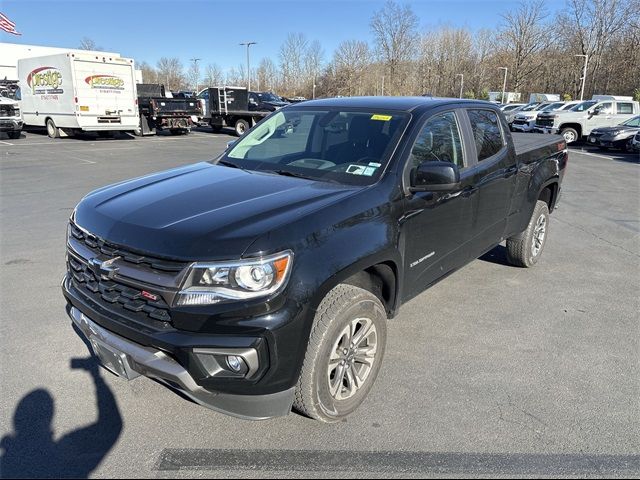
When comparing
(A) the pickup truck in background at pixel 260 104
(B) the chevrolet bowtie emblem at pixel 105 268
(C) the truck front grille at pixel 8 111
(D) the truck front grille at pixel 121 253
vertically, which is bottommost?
(B) the chevrolet bowtie emblem at pixel 105 268

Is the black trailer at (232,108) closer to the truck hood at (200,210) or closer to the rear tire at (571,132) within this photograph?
the rear tire at (571,132)

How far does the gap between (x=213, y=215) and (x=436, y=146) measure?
6.40 feet

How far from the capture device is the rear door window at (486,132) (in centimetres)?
428

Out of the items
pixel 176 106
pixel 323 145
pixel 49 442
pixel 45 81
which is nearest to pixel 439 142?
pixel 323 145

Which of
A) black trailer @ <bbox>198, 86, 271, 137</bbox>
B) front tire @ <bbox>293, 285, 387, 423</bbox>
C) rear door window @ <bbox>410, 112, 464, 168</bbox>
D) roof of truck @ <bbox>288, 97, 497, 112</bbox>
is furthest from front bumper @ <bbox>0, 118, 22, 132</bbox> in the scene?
front tire @ <bbox>293, 285, 387, 423</bbox>

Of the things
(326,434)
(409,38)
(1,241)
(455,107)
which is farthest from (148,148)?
(409,38)

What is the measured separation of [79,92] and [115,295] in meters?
19.2

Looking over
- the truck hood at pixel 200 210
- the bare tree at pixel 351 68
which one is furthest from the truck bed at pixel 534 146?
the bare tree at pixel 351 68

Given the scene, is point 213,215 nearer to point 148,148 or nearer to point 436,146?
point 436,146

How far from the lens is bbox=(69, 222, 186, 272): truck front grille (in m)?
2.35

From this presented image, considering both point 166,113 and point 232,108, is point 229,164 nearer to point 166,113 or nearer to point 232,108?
point 166,113

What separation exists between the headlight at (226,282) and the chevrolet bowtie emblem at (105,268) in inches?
18.9

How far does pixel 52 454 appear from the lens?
101 inches

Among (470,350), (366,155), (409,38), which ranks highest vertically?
(409,38)
